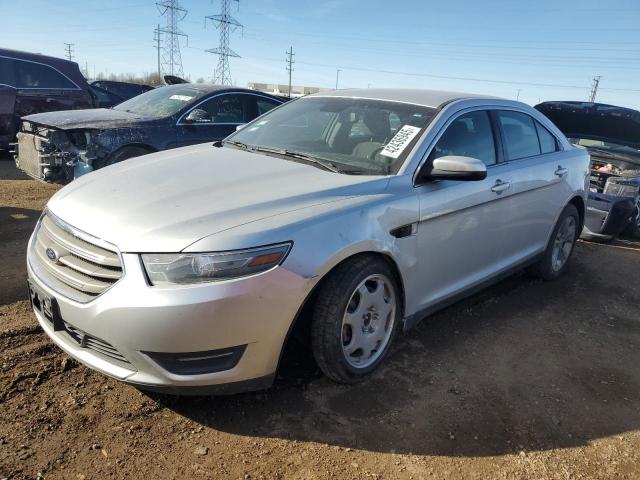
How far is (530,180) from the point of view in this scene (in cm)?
404

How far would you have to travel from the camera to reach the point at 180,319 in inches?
84.9

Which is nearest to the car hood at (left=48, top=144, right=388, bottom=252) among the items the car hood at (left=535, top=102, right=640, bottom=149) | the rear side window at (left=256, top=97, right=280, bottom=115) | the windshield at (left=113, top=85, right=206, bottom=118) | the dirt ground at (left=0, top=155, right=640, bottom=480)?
the dirt ground at (left=0, top=155, right=640, bottom=480)

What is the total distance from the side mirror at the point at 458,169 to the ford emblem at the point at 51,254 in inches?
81.9

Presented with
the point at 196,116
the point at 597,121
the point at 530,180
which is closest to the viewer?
the point at 530,180

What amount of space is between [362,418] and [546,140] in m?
3.12

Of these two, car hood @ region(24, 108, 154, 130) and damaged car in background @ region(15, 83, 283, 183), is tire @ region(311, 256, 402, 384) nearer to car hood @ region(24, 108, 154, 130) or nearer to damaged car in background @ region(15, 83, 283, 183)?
damaged car in background @ region(15, 83, 283, 183)

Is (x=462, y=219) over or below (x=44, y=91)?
below

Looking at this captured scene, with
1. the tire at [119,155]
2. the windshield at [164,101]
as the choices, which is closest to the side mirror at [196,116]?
the windshield at [164,101]

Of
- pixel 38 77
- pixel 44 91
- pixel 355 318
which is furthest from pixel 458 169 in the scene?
pixel 38 77

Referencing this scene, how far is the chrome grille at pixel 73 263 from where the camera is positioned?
2.29 meters

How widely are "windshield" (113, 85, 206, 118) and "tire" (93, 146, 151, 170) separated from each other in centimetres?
63

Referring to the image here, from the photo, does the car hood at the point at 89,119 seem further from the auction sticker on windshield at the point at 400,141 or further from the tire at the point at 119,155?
the auction sticker on windshield at the point at 400,141

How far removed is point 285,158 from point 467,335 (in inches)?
70.5

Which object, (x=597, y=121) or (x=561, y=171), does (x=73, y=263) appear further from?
(x=597, y=121)
